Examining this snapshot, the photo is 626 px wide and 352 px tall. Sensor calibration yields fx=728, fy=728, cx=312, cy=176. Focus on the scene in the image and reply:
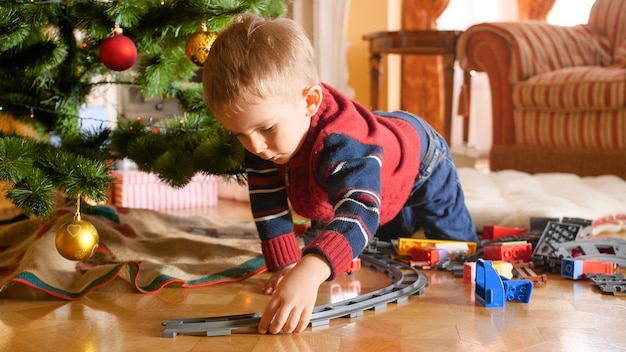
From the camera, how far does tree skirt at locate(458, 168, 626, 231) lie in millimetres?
1795

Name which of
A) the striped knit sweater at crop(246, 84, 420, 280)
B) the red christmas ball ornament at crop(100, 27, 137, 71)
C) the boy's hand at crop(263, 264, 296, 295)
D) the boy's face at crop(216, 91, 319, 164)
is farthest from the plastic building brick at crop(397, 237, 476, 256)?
the red christmas ball ornament at crop(100, 27, 137, 71)

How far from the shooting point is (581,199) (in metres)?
1.95

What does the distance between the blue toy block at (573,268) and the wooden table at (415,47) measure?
1853 mm

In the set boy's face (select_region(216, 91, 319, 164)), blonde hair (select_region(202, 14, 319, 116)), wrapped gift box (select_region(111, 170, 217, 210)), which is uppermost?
blonde hair (select_region(202, 14, 319, 116))

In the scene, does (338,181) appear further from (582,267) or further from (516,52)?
(516,52)

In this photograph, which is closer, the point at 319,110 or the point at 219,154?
the point at 319,110

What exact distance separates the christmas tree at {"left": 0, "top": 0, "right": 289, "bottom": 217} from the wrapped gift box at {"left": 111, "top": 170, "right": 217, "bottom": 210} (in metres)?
0.79

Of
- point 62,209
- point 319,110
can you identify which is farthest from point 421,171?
point 62,209

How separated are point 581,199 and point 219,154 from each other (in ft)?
3.37

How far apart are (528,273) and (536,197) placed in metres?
0.59

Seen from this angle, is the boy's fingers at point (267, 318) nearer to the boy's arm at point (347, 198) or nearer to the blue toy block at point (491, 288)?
the boy's arm at point (347, 198)

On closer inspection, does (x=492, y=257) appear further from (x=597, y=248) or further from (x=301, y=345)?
(x=301, y=345)

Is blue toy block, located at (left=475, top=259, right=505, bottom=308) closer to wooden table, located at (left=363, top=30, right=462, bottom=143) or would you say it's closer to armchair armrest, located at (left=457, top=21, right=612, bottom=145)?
armchair armrest, located at (left=457, top=21, right=612, bottom=145)

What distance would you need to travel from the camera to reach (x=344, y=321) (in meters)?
1.08
